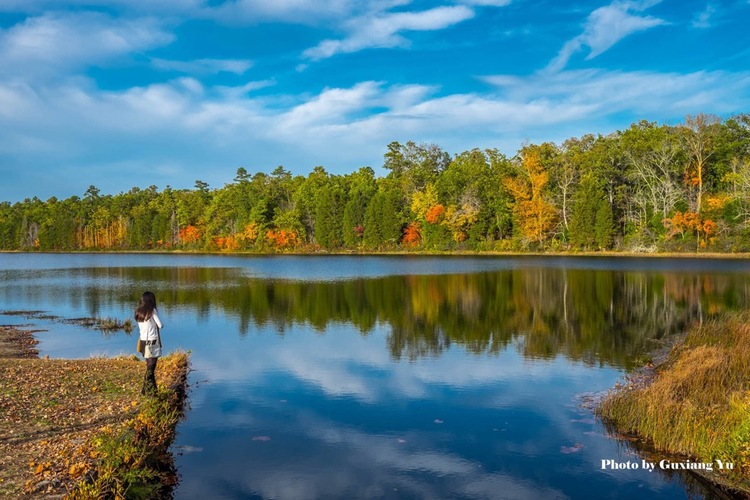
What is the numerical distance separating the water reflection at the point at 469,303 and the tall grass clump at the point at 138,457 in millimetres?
8978

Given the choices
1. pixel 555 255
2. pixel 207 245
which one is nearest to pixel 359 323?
pixel 555 255

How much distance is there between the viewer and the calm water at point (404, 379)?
29.7 ft

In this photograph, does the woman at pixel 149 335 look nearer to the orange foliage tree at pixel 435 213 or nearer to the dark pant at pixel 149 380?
the dark pant at pixel 149 380

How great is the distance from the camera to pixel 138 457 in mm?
8203

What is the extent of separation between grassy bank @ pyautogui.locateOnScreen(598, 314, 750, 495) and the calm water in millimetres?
581

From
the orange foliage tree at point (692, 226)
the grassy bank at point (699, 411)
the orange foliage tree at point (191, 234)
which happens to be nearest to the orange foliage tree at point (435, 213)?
the orange foliage tree at point (692, 226)

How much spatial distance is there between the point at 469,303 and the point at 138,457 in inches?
891

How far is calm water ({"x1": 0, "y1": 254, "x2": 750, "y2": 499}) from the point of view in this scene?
29.7ft

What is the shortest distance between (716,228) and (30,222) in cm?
13929

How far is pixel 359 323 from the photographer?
24188mm

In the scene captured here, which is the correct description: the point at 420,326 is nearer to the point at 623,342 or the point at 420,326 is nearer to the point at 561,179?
the point at 623,342

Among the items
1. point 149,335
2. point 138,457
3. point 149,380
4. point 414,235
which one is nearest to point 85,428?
point 138,457

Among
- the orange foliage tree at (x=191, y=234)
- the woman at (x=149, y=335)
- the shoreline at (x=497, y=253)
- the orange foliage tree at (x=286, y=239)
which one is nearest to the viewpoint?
the woman at (x=149, y=335)

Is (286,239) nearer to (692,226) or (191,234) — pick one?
(191,234)
